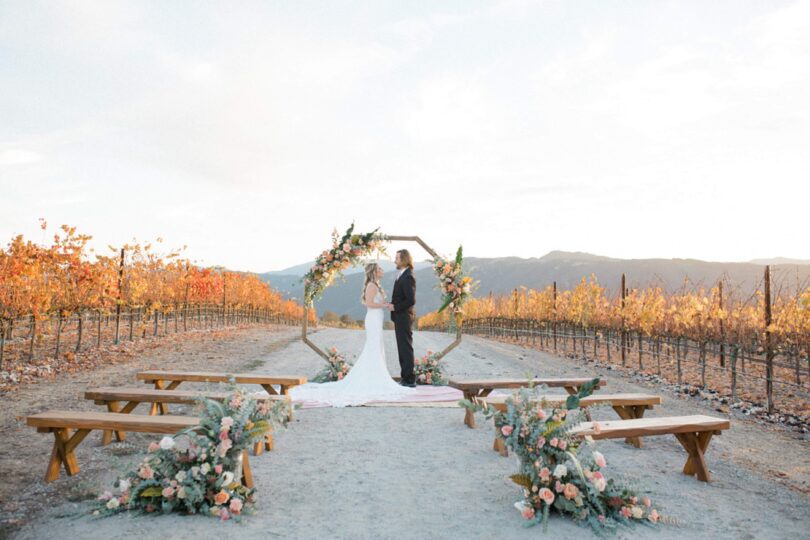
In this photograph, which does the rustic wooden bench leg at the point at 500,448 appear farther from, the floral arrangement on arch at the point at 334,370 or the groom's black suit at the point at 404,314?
the floral arrangement on arch at the point at 334,370

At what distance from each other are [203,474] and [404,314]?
5278 millimetres

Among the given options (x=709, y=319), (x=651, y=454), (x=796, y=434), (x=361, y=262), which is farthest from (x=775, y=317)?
(x=361, y=262)

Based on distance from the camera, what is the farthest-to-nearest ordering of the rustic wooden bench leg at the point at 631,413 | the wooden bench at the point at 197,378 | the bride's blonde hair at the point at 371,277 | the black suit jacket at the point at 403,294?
the bride's blonde hair at the point at 371,277, the black suit jacket at the point at 403,294, the wooden bench at the point at 197,378, the rustic wooden bench leg at the point at 631,413

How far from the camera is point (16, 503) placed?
3994 millimetres

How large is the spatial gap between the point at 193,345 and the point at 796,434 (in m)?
13.2

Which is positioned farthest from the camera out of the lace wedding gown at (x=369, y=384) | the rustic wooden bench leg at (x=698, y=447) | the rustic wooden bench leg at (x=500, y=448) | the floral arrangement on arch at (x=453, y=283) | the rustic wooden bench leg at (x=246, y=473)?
the floral arrangement on arch at (x=453, y=283)

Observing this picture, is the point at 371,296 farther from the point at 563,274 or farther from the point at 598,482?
the point at 563,274

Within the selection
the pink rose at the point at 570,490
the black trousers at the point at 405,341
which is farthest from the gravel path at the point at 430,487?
the black trousers at the point at 405,341

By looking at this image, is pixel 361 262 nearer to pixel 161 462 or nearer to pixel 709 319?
pixel 161 462

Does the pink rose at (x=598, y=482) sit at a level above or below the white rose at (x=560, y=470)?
below

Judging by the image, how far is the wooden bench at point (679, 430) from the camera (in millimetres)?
4250

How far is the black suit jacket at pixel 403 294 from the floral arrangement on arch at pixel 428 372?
3.37 feet

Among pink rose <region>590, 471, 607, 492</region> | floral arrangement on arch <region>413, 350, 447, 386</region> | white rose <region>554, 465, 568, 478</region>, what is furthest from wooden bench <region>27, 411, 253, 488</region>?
floral arrangement on arch <region>413, 350, 447, 386</region>

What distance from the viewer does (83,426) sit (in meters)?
4.31
